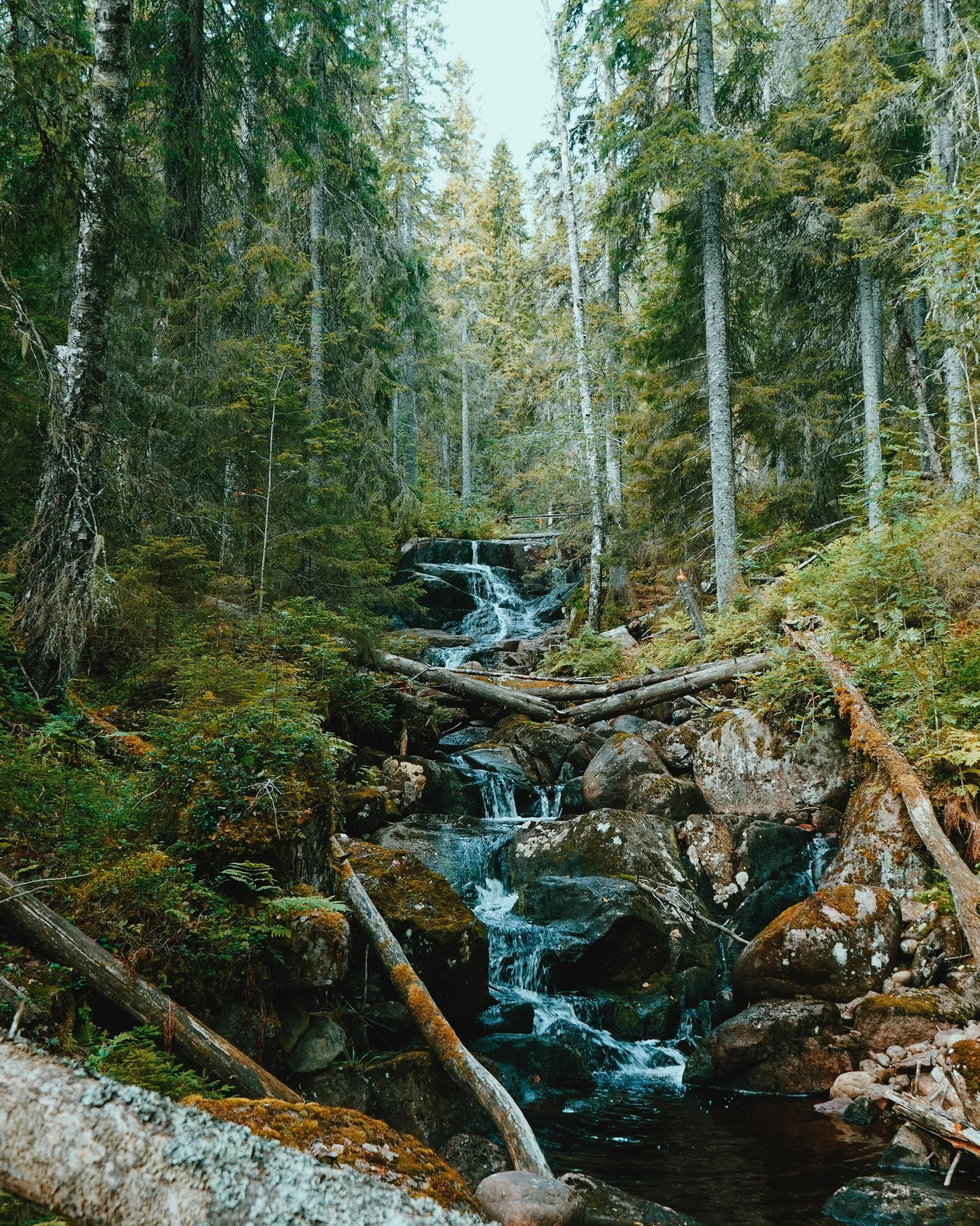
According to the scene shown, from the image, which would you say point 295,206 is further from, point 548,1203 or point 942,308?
point 548,1203

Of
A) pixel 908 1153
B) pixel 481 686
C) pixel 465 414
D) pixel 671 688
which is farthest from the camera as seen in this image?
pixel 465 414

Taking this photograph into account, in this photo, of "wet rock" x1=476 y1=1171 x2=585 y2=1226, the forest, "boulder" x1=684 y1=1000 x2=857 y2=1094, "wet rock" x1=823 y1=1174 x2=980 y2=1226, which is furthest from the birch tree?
"wet rock" x1=476 y1=1171 x2=585 y2=1226

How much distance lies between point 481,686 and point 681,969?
598 cm

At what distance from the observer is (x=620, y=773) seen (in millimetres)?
9844

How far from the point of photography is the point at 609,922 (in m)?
7.25

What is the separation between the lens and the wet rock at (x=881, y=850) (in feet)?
22.9

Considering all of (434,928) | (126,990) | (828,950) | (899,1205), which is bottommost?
(899,1205)

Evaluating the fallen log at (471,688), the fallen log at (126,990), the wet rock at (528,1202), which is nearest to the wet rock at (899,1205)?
the wet rock at (528,1202)

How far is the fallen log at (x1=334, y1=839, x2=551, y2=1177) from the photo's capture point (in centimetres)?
399

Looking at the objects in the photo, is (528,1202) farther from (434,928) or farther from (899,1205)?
(434,928)

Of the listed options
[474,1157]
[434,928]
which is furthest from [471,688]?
[474,1157]

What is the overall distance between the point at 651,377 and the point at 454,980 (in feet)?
43.8

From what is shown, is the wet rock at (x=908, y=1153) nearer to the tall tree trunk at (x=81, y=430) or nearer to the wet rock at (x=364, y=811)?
the wet rock at (x=364, y=811)

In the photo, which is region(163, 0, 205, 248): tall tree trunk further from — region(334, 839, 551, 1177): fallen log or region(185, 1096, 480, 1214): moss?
region(185, 1096, 480, 1214): moss
